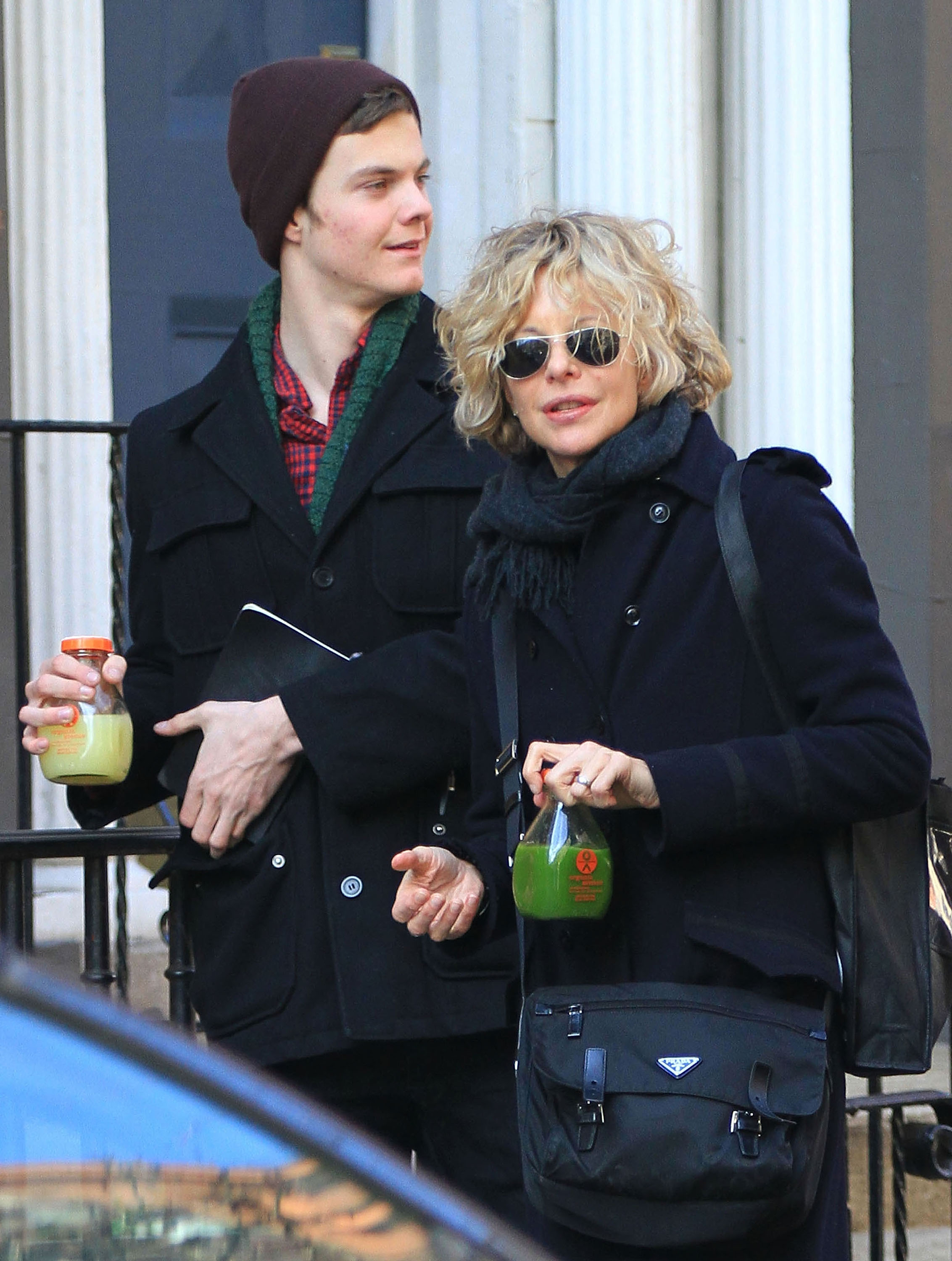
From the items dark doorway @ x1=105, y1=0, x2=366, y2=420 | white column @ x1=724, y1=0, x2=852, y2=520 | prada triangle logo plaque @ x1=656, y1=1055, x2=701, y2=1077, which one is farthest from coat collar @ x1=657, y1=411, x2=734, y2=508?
dark doorway @ x1=105, y1=0, x2=366, y2=420

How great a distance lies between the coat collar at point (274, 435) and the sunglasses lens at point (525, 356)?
0.41m

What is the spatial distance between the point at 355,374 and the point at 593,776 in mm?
1053

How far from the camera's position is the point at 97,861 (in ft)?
12.2

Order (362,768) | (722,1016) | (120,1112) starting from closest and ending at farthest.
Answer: (120,1112), (722,1016), (362,768)

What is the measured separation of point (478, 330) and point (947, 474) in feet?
10.1

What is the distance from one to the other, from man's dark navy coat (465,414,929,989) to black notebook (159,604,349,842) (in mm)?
485

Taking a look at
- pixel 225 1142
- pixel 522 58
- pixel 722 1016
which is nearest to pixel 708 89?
pixel 522 58

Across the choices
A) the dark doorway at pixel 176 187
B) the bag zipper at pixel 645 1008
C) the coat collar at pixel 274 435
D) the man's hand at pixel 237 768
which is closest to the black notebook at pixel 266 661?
the man's hand at pixel 237 768

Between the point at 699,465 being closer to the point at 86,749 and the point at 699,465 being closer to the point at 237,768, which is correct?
the point at 237,768

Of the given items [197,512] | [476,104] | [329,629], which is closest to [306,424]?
[197,512]

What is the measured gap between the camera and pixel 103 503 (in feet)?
17.3

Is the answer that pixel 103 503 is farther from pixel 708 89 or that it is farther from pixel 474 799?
pixel 474 799

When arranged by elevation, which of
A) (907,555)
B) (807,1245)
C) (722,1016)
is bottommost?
(807,1245)

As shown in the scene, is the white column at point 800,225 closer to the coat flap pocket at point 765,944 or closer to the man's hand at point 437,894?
the man's hand at point 437,894
